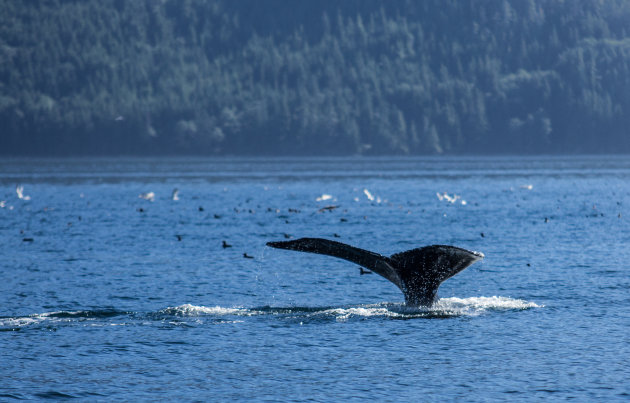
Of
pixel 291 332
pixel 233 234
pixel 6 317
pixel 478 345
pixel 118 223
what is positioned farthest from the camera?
pixel 118 223

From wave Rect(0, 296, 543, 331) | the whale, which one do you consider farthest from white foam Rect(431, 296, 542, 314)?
the whale

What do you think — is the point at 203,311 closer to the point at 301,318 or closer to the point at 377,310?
the point at 301,318

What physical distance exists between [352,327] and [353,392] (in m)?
6.09

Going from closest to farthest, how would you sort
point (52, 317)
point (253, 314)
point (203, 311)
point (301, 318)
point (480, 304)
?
point (301, 318) < point (52, 317) < point (253, 314) < point (203, 311) < point (480, 304)

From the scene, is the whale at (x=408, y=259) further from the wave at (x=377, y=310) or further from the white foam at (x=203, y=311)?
the white foam at (x=203, y=311)

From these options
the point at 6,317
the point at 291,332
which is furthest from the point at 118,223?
the point at 291,332

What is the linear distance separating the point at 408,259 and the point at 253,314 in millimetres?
6450

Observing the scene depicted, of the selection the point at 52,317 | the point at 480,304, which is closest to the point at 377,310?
the point at 480,304

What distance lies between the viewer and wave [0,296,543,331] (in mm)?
26688

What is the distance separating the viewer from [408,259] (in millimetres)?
22906

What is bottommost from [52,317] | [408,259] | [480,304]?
[52,317]

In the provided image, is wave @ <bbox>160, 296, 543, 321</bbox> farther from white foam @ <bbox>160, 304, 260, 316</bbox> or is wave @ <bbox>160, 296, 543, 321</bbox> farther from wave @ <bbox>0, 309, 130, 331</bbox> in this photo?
wave @ <bbox>0, 309, 130, 331</bbox>

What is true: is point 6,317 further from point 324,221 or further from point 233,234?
point 324,221

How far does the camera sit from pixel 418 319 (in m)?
26.0
